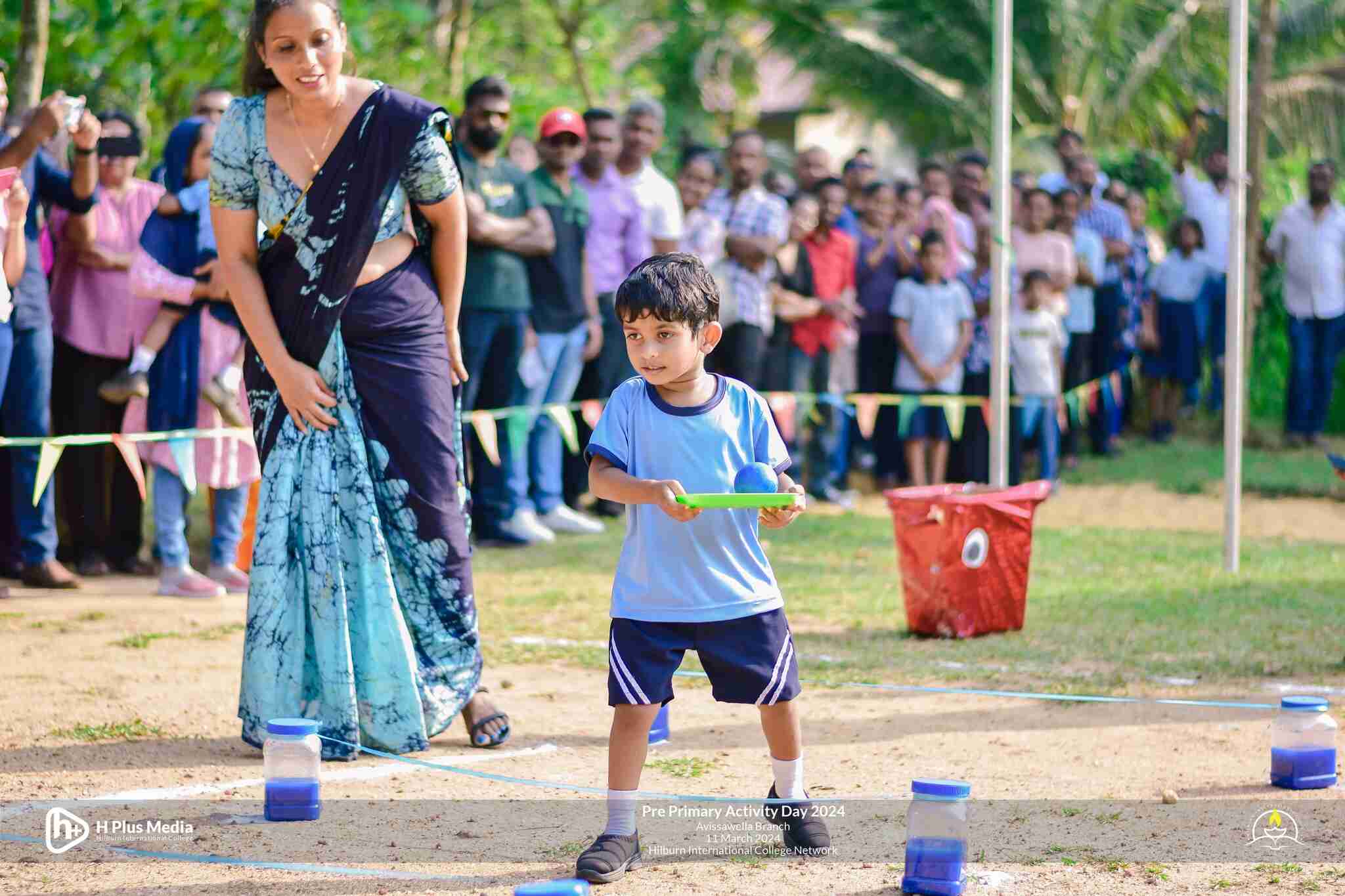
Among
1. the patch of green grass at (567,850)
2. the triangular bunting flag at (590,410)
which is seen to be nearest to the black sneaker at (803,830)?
the patch of green grass at (567,850)

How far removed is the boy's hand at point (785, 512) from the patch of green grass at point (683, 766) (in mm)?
1173

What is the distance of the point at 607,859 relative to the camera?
407cm

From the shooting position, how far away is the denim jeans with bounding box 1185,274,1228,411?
15109 mm

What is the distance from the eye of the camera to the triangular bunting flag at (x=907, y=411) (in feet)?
39.3

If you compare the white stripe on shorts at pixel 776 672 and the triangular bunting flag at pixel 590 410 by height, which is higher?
the triangular bunting flag at pixel 590 410

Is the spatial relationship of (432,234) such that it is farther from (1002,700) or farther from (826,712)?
(1002,700)

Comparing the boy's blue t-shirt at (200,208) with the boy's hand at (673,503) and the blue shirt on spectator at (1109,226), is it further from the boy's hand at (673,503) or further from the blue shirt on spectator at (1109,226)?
the blue shirt on spectator at (1109,226)

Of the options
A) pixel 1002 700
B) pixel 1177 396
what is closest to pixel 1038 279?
pixel 1177 396

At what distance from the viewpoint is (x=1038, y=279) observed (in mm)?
12297

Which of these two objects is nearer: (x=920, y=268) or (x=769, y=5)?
(x=920, y=268)

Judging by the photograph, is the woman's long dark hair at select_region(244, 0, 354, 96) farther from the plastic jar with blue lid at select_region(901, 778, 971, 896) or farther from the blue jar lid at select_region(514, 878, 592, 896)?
the plastic jar with blue lid at select_region(901, 778, 971, 896)

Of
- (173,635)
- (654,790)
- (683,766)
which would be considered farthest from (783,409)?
(654,790)

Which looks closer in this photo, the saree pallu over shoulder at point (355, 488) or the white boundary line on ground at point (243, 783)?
the white boundary line on ground at point (243, 783)

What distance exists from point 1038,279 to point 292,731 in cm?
876
